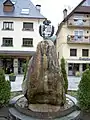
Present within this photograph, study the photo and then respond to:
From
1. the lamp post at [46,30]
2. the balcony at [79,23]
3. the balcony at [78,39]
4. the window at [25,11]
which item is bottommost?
the balcony at [78,39]

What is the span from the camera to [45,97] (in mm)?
6914

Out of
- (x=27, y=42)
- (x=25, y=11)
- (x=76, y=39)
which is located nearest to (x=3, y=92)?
(x=27, y=42)

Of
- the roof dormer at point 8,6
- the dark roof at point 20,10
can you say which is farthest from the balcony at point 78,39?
the roof dormer at point 8,6

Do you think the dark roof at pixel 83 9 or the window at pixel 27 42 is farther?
the dark roof at pixel 83 9

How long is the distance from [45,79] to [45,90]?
0.94 ft

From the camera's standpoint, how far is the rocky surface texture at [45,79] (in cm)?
677

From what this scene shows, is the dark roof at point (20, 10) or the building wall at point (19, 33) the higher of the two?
the dark roof at point (20, 10)

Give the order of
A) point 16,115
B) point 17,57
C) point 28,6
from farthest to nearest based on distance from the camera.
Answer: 1. point 28,6
2. point 17,57
3. point 16,115

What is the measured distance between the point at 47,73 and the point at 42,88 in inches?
16.0

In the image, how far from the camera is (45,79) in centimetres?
675

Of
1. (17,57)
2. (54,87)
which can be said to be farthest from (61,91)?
(17,57)

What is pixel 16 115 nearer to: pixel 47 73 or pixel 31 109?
pixel 31 109

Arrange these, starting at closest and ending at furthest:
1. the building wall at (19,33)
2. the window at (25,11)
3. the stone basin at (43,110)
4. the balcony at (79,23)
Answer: the stone basin at (43,110) < the building wall at (19,33) < the balcony at (79,23) < the window at (25,11)

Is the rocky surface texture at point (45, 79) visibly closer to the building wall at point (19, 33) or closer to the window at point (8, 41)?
the building wall at point (19, 33)
